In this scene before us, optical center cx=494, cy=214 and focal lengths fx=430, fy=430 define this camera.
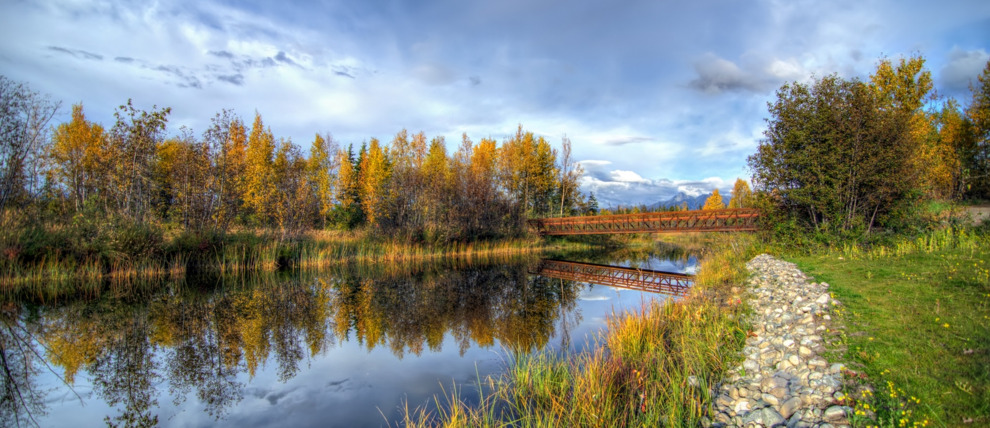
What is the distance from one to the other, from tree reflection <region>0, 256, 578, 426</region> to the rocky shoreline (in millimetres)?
3834

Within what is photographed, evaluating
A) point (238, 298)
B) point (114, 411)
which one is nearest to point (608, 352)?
point (114, 411)

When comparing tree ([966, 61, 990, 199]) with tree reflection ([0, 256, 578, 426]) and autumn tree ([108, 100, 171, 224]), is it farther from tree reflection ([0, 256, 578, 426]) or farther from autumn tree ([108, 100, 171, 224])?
autumn tree ([108, 100, 171, 224])

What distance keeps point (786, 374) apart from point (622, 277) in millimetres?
14833

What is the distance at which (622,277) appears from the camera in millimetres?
19656

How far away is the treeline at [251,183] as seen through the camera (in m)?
15.0

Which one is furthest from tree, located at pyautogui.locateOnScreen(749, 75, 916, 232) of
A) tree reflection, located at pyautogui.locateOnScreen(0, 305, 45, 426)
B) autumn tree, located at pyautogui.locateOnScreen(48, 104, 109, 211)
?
autumn tree, located at pyautogui.locateOnScreen(48, 104, 109, 211)

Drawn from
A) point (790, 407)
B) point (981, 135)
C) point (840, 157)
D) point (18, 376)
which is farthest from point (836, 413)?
point (981, 135)

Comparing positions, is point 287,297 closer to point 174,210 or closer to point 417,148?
point 174,210

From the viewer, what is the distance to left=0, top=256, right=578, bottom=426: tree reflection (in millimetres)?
6578

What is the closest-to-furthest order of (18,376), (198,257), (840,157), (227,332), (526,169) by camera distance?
1. (18,376)
2. (227,332)
3. (840,157)
4. (198,257)
5. (526,169)

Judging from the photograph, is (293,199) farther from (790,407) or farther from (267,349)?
(790,407)

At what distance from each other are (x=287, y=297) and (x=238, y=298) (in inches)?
53.6

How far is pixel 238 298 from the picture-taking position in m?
13.0

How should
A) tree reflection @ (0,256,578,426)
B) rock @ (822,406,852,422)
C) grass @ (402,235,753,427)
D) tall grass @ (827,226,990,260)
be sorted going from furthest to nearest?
tall grass @ (827,226,990,260), tree reflection @ (0,256,578,426), grass @ (402,235,753,427), rock @ (822,406,852,422)
